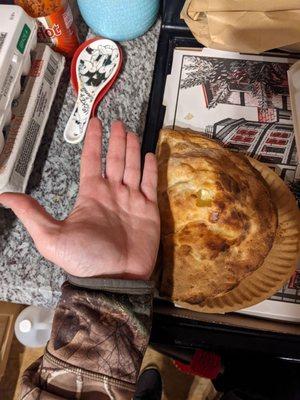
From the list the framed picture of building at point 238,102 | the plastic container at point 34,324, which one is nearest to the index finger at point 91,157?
the framed picture of building at point 238,102

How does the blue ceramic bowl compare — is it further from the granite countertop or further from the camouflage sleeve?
the camouflage sleeve

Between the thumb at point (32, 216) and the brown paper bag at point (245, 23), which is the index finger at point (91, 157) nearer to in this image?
the thumb at point (32, 216)

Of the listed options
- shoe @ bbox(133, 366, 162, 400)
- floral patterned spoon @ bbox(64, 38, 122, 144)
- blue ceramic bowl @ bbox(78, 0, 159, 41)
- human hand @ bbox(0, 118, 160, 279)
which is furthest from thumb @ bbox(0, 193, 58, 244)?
shoe @ bbox(133, 366, 162, 400)

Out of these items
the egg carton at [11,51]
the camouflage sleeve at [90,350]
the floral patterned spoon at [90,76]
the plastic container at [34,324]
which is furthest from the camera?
the plastic container at [34,324]

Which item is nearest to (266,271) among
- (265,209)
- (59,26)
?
(265,209)

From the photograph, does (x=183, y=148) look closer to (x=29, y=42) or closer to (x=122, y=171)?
(x=122, y=171)
